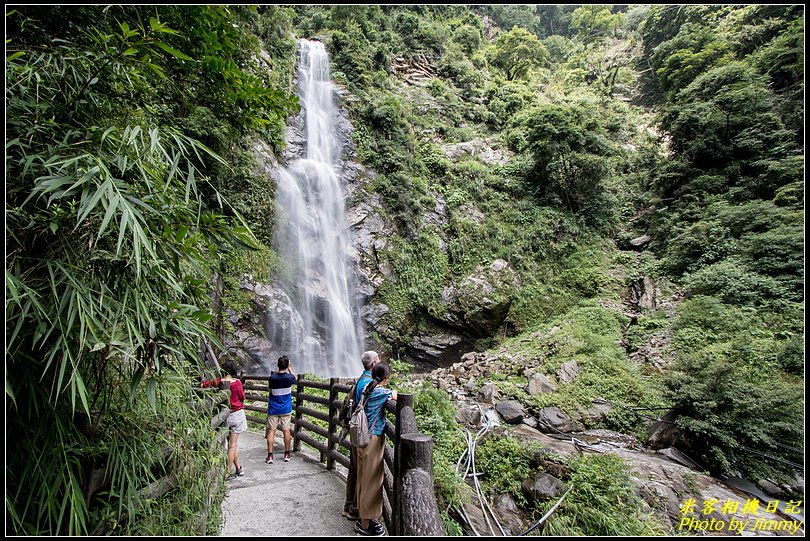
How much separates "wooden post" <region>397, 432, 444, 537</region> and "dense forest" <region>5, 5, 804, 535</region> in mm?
1428

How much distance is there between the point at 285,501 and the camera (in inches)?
138

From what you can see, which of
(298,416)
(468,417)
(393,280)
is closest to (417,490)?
(298,416)

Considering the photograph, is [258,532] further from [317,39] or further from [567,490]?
[317,39]

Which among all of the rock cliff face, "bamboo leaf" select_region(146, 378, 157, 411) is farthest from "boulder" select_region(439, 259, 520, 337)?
"bamboo leaf" select_region(146, 378, 157, 411)

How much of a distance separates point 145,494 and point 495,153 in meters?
18.6

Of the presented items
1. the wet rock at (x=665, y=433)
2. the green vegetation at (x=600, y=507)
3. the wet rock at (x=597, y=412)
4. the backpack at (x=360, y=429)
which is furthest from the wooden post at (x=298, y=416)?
the wet rock at (x=665, y=433)

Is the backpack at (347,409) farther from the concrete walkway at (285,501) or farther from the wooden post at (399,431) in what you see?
the concrete walkway at (285,501)

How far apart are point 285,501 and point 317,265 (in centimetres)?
927

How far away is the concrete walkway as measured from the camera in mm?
3000

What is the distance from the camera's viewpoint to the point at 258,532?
2943 mm

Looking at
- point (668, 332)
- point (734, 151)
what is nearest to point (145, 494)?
point (668, 332)

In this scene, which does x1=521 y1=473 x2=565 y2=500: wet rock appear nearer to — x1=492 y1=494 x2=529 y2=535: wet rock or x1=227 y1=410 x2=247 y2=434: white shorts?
x1=492 y1=494 x2=529 y2=535: wet rock

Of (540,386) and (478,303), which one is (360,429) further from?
(478,303)

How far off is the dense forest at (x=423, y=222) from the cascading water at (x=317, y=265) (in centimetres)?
83
